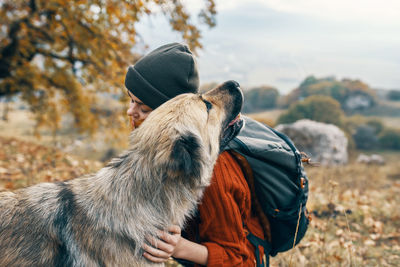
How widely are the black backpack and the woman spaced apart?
0.42ft

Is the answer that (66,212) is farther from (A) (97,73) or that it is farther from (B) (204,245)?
(A) (97,73)

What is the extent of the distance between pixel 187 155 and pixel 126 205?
556 mm

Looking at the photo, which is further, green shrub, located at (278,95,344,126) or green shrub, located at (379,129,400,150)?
green shrub, located at (379,129,400,150)

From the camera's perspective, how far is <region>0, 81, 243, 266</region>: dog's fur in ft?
6.01

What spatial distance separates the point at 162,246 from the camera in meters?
1.96

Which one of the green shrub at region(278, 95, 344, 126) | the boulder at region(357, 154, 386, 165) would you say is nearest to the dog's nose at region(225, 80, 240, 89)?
the boulder at region(357, 154, 386, 165)

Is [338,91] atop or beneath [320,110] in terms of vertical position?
beneath

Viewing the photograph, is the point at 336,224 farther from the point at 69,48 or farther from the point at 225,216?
the point at 69,48

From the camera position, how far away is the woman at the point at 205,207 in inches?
78.7

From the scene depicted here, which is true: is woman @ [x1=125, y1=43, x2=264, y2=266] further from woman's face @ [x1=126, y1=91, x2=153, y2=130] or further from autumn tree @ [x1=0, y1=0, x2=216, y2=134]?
autumn tree @ [x1=0, y1=0, x2=216, y2=134]

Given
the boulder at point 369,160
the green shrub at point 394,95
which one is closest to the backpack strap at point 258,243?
the boulder at point 369,160

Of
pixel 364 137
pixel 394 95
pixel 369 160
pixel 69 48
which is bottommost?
pixel 394 95

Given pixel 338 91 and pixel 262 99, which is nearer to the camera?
pixel 338 91

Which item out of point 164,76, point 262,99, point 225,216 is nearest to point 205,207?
point 225,216
